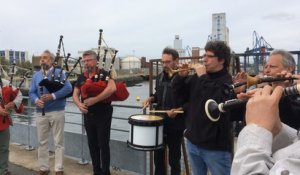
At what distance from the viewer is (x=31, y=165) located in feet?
18.2

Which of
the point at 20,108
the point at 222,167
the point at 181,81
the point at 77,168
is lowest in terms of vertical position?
the point at 77,168

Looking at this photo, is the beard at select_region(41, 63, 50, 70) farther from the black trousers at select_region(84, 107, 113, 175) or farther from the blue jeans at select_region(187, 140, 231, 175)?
the blue jeans at select_region(187, 140, 231, 175)

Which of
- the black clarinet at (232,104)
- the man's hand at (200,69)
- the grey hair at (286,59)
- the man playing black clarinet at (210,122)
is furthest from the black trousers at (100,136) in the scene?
the black clarinet at (232,104)

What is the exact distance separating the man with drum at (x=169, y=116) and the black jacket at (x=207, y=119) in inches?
22.8

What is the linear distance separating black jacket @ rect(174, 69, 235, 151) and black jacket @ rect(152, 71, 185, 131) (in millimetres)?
540

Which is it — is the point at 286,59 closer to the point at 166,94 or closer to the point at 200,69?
the point at 200,69

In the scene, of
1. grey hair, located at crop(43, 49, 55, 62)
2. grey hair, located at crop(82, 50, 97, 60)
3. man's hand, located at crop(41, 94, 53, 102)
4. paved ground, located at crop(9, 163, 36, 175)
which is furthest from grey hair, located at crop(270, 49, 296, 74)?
paved ground, located at crop(9, 163, 36, 175)

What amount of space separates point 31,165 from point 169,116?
9.19 feet

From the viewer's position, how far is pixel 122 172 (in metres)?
5.12

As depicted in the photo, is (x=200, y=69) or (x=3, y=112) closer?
(x=200, y=69)

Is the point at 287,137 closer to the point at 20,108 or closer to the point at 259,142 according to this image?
the point at 259,142

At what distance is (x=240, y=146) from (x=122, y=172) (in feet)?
13.6

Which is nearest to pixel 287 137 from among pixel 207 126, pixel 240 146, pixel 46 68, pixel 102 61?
pixel 240 146

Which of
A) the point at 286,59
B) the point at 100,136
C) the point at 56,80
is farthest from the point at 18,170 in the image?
the point at 286,59
